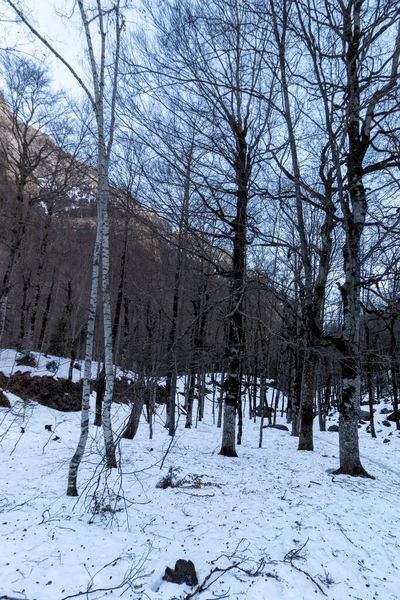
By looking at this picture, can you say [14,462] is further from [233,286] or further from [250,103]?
[250,103]

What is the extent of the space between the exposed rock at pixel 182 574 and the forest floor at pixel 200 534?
5cm

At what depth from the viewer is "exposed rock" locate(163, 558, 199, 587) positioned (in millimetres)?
2924

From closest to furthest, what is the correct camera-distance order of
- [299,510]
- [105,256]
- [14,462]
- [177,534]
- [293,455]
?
1. [177,534]
2. [299,510]
3. [105,256]
4. [14,462]
5. [293,455]

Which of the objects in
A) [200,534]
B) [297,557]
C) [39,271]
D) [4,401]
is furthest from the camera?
[39,271]

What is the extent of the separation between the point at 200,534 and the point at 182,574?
0.95 meters

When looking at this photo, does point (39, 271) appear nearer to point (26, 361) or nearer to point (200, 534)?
point (26, 361)

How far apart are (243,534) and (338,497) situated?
98.0 inches

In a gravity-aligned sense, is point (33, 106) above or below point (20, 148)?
above

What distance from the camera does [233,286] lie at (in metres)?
8.34

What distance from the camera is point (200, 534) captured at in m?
3.86

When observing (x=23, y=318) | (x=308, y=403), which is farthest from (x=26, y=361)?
(x=308, y=403)

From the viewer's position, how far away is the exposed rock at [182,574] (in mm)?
2924

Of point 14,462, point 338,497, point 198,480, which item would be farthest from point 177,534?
point 14,462

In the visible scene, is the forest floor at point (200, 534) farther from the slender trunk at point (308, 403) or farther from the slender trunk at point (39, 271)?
the slender trunk at point (39, 271)
